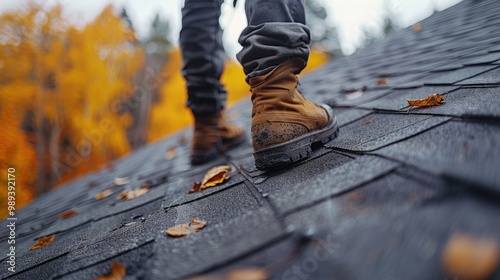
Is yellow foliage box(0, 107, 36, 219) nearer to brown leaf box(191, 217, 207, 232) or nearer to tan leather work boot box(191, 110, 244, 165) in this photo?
tan leather work boot box(191, 110, 244, 165)

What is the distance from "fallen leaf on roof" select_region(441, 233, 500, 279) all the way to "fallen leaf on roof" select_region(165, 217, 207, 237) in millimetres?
465

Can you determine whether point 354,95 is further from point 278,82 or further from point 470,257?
point 470,257

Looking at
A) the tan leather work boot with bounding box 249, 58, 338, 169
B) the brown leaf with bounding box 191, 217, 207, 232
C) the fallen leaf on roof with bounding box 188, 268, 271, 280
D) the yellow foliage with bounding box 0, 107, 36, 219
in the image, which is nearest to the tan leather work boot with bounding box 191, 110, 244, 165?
the tan leather work boot with bounding box 249, 58, 338, 169

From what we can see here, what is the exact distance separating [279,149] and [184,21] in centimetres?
84

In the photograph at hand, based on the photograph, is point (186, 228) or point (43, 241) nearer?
point (186, 228)

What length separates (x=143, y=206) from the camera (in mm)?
1041

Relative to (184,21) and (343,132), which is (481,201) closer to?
(343,132)

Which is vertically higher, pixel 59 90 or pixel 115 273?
pixel 59 90

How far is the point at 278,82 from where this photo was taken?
3.06ft

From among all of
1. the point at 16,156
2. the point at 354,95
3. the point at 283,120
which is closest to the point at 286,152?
the point at 283,120

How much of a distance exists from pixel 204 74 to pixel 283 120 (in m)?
0.64

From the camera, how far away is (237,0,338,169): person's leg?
34.9 inches

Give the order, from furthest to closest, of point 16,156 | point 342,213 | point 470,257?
point 16,156 < point 342,213 < point 470,257

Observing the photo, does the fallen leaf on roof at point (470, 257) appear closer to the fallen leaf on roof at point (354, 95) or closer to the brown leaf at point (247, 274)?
the brown leaf at point (247, 274)
